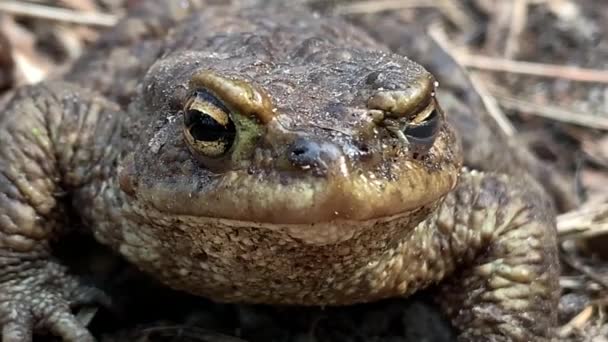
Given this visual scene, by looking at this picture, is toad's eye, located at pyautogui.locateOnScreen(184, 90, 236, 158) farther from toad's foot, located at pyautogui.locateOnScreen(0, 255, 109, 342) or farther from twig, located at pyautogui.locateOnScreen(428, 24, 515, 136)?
twig, located at pyautogui.locateOnScreen(428, 24, 515, 136)

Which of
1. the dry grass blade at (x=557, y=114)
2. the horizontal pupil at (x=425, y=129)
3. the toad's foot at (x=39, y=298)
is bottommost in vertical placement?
the dry grass blade at (x=557, y=114)

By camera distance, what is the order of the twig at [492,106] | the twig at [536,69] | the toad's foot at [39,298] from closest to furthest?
the toad's foot at [39,298]
the twig at [492,106]
the twig at [536,69]

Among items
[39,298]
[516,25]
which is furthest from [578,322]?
[516,25]

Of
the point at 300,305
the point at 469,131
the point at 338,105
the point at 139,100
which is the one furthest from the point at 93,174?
the point at 469,131

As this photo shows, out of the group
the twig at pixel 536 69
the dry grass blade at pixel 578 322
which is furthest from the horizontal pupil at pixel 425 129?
the twig at pixel 536 69

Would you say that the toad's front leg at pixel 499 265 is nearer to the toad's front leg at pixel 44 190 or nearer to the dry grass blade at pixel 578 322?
the dry grass blade at pixel 578 322

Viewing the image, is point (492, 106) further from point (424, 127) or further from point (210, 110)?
point (210, 110)
